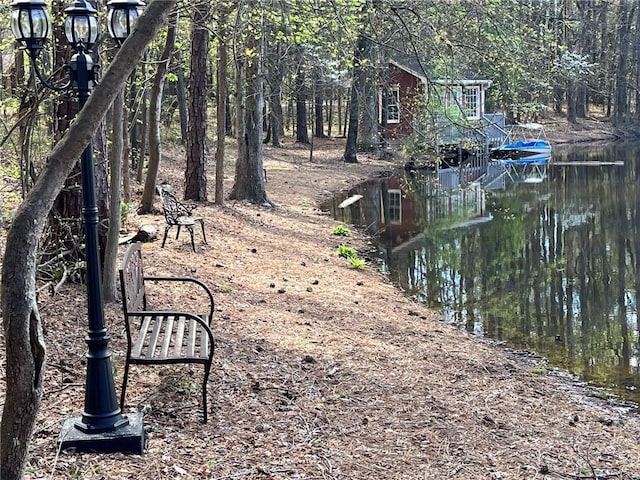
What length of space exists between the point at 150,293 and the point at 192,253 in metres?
2.95

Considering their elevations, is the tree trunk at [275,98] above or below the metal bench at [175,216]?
above

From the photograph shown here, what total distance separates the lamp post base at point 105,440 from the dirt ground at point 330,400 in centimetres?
6

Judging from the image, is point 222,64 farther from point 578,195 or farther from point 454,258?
→ point 578,195

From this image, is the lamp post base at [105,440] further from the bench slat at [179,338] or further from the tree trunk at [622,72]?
the tree trunk at [622,72]

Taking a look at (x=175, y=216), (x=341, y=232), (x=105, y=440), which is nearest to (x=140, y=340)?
(x=105, y=440)

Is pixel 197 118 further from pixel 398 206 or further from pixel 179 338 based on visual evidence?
pixel 179 338

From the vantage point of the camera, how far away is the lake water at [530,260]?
1009cm

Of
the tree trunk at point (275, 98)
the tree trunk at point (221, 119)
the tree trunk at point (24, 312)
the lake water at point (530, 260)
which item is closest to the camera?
the tree trunk at point (24, 312)

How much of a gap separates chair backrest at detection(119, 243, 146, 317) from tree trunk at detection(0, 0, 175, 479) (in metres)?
1.96

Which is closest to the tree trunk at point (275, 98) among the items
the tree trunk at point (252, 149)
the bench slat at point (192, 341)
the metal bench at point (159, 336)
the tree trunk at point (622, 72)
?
the tree trunk at point (252, 149)

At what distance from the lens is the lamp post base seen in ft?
15.0

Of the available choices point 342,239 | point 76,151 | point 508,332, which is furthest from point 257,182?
point 76,151

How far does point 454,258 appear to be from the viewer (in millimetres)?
15258

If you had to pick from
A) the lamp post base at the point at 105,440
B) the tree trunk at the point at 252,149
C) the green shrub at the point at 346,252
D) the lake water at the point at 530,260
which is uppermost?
the tree trunk at the point at 252,149
